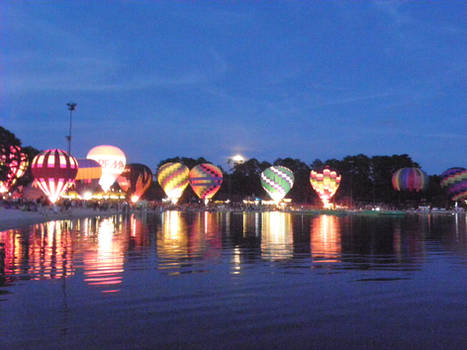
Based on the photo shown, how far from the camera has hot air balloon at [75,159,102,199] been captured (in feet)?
199

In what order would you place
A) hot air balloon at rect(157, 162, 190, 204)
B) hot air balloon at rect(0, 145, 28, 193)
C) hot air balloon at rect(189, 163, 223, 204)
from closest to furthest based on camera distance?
hot air balloon at rect(0, 145, 28, 193)
hot air balloon at rect(157, 162, 190, 204)
hot air balloon at rect(189, 163, 223, 204)

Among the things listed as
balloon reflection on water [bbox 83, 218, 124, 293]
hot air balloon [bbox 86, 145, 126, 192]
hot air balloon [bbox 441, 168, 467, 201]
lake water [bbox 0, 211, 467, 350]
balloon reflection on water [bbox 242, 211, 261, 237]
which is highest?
hot air balloon [bbox 86, 145, 126, 192]

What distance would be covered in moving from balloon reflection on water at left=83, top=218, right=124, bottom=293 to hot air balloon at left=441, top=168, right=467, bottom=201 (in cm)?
6628

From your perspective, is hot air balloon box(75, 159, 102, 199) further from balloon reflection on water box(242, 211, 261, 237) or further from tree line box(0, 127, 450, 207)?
balloon reflection on water box(242, 211, 261, 237)

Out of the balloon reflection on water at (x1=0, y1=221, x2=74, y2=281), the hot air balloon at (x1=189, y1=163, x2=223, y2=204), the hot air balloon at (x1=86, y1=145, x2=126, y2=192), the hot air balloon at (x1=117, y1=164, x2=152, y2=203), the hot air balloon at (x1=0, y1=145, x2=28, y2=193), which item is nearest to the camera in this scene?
the balloon reflection on water at (x1=0, y1=221, x2=74, y2=281)

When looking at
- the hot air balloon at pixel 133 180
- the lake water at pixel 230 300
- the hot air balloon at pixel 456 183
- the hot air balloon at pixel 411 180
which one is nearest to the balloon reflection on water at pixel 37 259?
the lake water at pixel 230 300

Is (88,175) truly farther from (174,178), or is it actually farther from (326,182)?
(326,182)

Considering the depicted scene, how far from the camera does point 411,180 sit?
7556cm

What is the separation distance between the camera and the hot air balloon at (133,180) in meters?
73.0

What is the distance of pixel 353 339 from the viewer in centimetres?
572

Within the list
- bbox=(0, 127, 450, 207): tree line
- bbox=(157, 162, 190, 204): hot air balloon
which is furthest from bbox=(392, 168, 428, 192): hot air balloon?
bbox=(157, 162, 190, 204): hot air balloon

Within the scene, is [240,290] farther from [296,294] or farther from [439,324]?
[439,324]

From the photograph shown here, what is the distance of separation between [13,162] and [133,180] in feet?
77.2

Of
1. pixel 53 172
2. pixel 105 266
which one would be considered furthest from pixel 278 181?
pixel 105 266
